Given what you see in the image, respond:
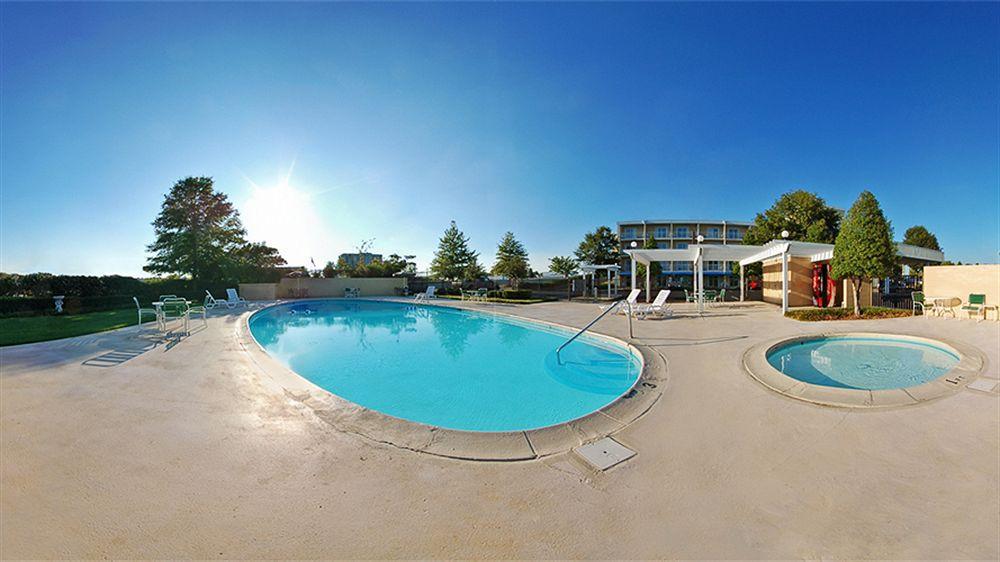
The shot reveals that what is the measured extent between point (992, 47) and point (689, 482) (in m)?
14.9

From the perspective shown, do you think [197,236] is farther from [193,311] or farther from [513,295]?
[513,295]

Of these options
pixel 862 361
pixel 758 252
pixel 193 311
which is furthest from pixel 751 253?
pixel 193 311

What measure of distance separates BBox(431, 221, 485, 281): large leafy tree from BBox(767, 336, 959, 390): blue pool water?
22219 millimetres

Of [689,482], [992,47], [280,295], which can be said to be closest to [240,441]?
[689,482]

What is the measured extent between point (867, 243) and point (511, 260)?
1989cm

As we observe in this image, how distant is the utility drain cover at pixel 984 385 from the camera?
4312mm

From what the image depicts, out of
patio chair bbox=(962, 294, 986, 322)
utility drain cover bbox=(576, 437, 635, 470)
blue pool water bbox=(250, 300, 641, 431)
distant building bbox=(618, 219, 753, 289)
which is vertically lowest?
blue pool water bbox=(250, 300, 641, 431)

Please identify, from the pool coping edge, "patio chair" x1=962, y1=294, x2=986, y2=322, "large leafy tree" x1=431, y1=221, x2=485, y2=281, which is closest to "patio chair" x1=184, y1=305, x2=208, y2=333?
the pool coping edge

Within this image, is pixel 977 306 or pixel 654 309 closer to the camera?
pixel 977 306

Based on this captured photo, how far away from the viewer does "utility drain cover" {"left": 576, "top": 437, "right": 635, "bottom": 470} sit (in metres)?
2.84

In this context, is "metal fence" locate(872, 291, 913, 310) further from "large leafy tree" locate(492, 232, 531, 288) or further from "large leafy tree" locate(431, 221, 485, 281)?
"large leafy tree" locate(431, 221, 485, 281)

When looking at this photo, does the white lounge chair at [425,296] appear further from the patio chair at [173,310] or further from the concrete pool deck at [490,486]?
the concrete pool deck at [490,486]

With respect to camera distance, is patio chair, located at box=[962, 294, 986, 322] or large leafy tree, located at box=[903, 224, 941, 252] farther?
large leafy tree, located at box=[903, 224, 941, 252]

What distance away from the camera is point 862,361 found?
685cm
